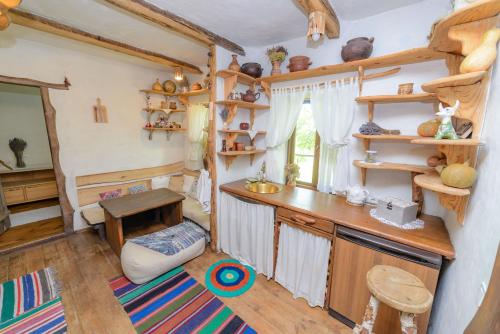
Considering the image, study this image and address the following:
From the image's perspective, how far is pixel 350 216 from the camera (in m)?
1.61

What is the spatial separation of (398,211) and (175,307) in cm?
201

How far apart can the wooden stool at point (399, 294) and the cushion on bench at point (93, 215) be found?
3.11 m

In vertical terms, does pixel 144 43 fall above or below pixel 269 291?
above

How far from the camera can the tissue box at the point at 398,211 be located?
146 cm

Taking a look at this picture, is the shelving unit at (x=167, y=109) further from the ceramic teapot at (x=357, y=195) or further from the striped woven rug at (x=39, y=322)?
the ceramic teapot at (x=357, y=195)

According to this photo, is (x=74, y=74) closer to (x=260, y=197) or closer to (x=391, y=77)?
(x=260, y=197)

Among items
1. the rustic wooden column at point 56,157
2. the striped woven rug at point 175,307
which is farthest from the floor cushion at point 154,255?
the rustic wooden column at point 56,157

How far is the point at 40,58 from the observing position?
2498 mm

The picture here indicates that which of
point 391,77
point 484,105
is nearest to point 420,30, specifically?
point 391,77

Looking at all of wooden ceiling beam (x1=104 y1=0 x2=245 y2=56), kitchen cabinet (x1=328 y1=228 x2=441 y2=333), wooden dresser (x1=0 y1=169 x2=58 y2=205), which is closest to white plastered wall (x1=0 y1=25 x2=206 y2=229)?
wooden dresser (x1=0 y1=169 x2=58 y2=205)

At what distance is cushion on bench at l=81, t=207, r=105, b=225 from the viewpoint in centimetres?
268

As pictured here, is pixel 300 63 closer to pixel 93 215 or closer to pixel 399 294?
pixel 399 294

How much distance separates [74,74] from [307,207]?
352cm

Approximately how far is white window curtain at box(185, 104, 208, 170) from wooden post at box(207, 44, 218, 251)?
1028 millimetres
